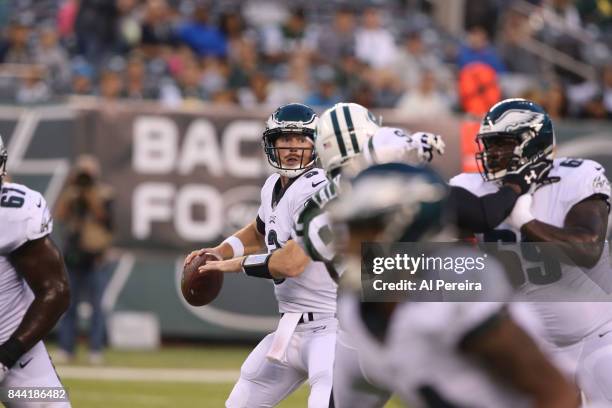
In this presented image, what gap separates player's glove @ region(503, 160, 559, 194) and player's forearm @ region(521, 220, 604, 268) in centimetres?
16

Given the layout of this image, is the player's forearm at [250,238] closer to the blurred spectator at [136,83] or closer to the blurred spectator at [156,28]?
the blurred spectator at [136,83]

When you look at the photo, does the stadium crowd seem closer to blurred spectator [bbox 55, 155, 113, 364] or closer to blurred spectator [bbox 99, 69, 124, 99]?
blurred spectator [bbox 99, 69, 124, 99]

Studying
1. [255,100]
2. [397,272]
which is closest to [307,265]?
[397,272]

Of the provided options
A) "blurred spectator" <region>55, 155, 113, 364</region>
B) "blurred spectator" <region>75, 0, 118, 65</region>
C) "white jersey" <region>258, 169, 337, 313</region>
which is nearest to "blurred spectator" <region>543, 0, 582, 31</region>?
"blurred spectator" <region>75, 0, 118, 65</region>

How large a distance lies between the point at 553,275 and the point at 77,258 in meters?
6.52

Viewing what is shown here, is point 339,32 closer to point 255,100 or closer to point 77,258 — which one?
→ point 255,100

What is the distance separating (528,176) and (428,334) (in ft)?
7.43

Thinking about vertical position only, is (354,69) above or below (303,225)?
below

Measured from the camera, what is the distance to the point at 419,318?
306cm

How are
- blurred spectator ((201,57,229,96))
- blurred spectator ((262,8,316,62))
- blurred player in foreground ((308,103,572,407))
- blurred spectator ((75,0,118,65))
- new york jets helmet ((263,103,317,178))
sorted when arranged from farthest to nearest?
blurred spectator ((262,8,316,62)), blurred spectator ((75,0,118,65)), blurred spectator ((201,57,229,96)), new york jets helmet ((263,103,317,178)), blurred player in foreground ((308,103,572,407))

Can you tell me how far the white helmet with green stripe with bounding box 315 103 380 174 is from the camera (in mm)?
4965

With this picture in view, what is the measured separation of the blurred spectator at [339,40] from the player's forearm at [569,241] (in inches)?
365

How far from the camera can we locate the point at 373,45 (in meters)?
14.4

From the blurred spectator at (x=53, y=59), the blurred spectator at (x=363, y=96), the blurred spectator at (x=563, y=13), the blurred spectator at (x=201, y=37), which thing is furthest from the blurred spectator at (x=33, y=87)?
the blurred spectator at (x=563, y=13)
